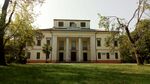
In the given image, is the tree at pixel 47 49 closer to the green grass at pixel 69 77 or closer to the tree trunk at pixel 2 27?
the tree trunk at pixel 2 27

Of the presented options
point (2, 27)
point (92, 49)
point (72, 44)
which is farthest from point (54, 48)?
point (2, 27)

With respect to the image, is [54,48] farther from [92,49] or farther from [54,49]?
[92,49]

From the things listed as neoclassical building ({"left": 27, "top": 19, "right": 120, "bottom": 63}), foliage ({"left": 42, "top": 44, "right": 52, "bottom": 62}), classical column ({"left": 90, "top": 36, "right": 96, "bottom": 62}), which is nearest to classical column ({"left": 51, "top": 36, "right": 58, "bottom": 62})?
neoclassical building ({"left": 27, "top": 19, "right": 120, "bottom": 63})

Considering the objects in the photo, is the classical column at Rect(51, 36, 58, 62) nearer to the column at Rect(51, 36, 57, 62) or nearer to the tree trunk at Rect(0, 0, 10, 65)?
the column at Rect(51, 36, 57, 62)

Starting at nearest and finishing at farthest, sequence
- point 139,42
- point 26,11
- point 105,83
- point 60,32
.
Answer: point 105,83, point 26,11, point 139,42, point 60,32

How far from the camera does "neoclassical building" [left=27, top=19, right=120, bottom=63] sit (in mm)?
61406

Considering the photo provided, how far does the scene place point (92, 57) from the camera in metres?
63.0

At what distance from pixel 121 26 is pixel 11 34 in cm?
1647

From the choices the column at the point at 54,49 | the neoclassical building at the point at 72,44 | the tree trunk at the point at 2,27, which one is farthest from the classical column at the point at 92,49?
the tree trunk at the point at 2,27

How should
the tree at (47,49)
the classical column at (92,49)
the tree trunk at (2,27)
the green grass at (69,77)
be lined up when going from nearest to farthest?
the green grass at (69,77) → the tree trunk at (2,27) → the tree at (47,49) → the classical column at (92,49)

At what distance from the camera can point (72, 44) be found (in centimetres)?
6525

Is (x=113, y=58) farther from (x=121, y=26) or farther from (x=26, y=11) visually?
(x=26, y=11)

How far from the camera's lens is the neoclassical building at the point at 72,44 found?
61406mm

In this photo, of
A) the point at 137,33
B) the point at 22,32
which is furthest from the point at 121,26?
the point at 22,32
